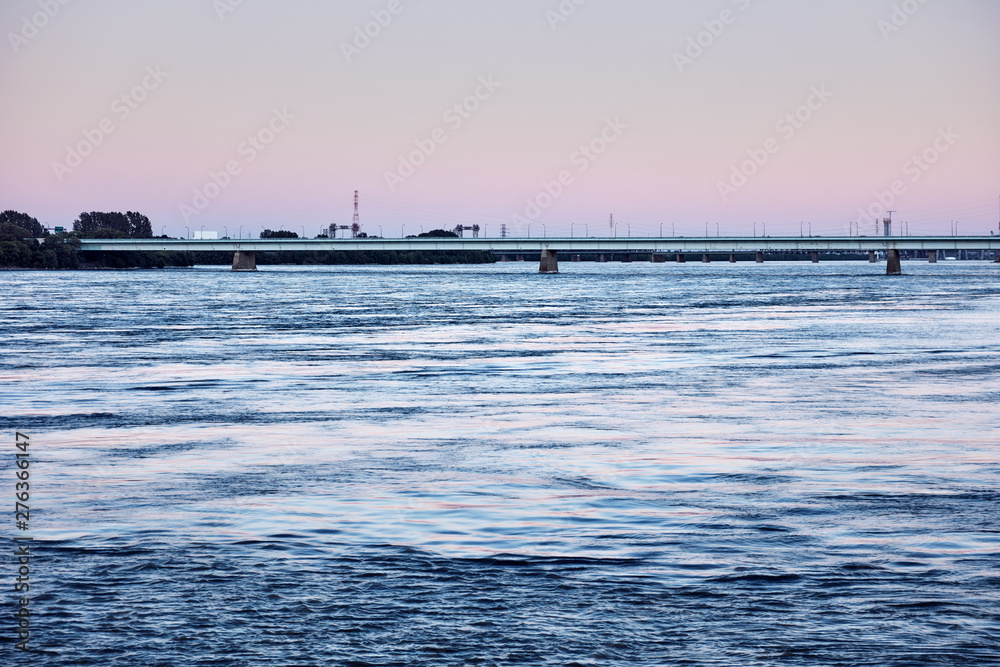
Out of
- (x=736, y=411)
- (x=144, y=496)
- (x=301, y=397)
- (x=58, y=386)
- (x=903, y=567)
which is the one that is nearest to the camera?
(x=903, y=567)

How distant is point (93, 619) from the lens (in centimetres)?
1033

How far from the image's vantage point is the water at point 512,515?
32.6ft

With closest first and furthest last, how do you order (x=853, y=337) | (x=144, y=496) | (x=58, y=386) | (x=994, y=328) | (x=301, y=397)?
1. (x=144, y=496)
2. (x=301, y=397)
3. (x=58, y=386)
4. (x=853, y=337)
5. (x=994, y=328)

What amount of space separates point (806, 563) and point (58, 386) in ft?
75.1

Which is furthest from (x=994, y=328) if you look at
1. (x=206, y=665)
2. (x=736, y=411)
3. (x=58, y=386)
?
(x=206, y=665)

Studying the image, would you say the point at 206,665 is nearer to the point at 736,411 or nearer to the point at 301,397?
the point at 736,411

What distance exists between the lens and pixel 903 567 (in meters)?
12.0

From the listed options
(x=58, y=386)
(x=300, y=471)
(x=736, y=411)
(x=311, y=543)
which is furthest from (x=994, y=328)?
(x=311, y=543)

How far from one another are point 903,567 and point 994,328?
4840 centimetres

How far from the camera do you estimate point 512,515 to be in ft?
47.8

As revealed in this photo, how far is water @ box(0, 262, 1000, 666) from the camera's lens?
32.6 feet

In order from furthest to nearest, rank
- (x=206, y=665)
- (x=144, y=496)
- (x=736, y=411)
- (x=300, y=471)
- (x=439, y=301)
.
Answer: (x=439, y=301) < (x=736, y=411) < (x=300, y=471) < (x=144, y=496) < (x=206, y=665)

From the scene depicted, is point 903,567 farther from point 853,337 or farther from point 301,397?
point 853,337

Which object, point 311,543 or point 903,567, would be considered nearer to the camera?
point 903,567
